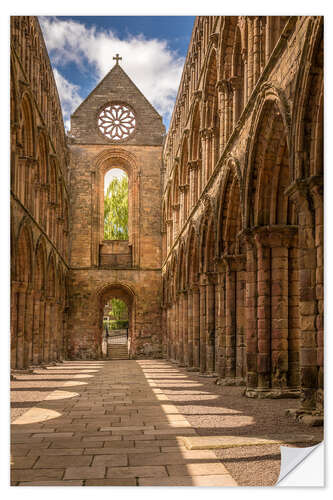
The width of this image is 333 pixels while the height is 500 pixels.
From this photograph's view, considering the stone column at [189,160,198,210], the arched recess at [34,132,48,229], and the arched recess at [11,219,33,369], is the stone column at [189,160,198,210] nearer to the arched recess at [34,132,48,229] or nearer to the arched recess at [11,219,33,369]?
the arched recess at [34,132,48,229]

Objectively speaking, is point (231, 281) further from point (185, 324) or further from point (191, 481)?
point (191, 481)

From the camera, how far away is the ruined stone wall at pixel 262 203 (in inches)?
313

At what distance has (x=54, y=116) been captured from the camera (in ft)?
82.5

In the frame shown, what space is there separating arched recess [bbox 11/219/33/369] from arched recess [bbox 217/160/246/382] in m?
5.62

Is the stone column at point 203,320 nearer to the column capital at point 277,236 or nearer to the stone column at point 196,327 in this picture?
the stone column at point 196,327

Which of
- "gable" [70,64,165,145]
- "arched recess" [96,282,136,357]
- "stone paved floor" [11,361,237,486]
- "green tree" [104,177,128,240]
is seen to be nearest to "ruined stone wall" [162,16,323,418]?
"stone paved floor" [11,361,237,486]

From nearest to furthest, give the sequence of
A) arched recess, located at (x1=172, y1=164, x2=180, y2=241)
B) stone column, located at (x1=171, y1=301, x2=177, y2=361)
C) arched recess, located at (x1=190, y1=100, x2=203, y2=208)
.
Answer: arched recess, located at (x1=190, y1=100, x2=203, y2=208), stone column, located at (x1=171, y1=301, x2=177, y2=361), arched recess, located at (x1=172, y1=164, x2=180, y2=241)

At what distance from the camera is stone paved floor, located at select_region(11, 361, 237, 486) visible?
15.9 feet

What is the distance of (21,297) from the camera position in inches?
709

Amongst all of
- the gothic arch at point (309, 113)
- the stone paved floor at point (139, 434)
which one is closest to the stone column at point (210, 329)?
the stone paved floor at point (139, 434)

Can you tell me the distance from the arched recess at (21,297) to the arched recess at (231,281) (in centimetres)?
562

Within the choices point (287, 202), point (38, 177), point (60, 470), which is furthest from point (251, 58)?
point (38, 177)

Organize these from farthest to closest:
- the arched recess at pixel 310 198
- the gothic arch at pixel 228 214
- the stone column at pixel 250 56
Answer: the gothic arch at pixel 228 214, the stone column at pixel 250 56, the arched recess at pixel 310 198
